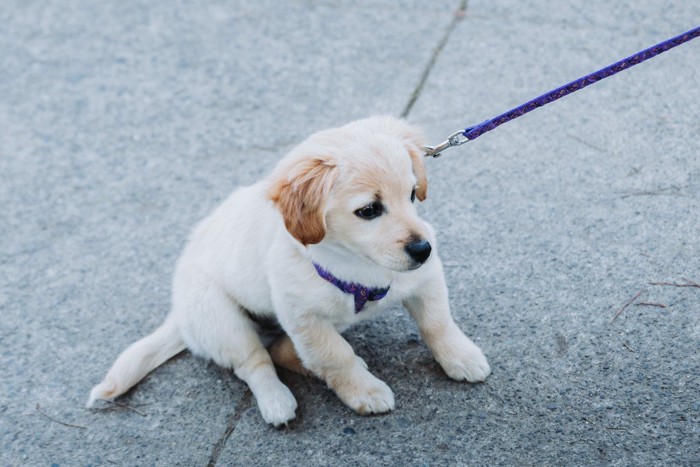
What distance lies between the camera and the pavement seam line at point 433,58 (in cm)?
453

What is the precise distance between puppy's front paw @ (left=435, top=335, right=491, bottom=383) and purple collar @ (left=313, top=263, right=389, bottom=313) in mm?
368

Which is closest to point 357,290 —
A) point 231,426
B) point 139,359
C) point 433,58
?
point 231,426

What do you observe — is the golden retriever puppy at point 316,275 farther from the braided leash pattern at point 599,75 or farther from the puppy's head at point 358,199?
the braided leash pattern at point 599,75

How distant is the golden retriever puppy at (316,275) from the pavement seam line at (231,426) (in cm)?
8

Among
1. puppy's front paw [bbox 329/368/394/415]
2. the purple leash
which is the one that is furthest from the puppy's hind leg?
the purple leash

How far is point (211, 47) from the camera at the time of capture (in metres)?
5.32

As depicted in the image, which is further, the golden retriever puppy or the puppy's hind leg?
the puppy's hind leg

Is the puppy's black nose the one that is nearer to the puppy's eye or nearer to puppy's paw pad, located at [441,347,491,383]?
the puppy's eye

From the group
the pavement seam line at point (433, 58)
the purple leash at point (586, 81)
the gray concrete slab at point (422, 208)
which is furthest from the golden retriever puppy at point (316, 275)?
the pavement seam line at point (433, 58)

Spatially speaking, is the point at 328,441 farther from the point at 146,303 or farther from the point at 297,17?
the point at 297,17

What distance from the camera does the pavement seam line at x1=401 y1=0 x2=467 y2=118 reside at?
4532 mm

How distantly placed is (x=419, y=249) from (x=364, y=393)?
673 mm

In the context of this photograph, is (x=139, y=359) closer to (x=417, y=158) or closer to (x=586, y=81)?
(x=417, y=158)

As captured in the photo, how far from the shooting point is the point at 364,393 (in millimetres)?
2846
